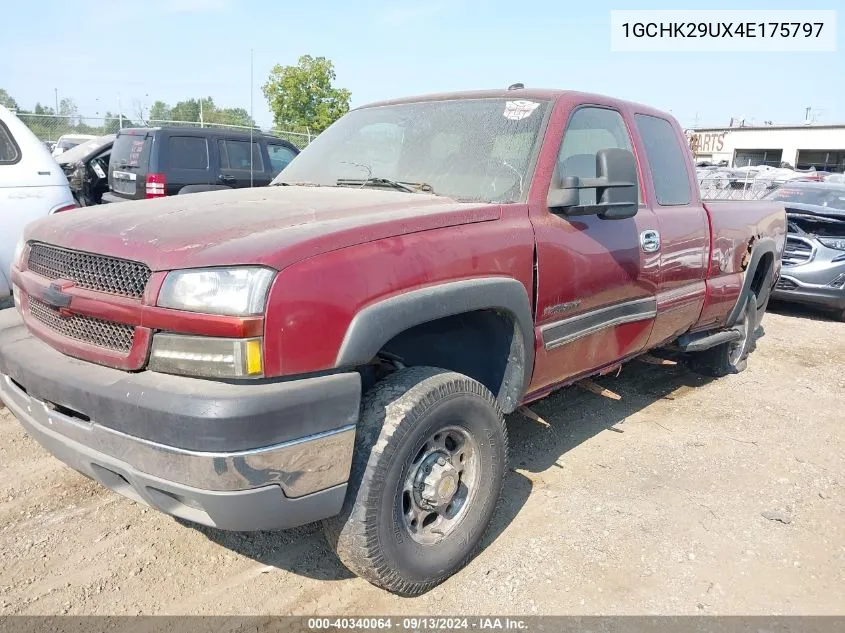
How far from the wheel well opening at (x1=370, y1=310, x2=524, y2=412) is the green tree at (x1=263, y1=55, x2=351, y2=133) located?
1449 centimetres

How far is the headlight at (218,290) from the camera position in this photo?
203 centimetres

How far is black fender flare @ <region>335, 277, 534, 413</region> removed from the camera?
221 cm

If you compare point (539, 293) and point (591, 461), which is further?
point (591, 461)

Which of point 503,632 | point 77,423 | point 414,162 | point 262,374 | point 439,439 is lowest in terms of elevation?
point 503,632

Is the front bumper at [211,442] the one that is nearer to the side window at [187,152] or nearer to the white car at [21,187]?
the white car at [21,187]

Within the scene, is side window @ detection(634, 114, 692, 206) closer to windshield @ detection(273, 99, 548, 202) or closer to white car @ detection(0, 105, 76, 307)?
windshield @ detection(273, 99, 548, 202)

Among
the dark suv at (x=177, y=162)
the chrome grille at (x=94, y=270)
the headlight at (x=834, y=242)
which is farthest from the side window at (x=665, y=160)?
the dark suv at (x=177, y=162)

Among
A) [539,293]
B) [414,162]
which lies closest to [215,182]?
[414,162]

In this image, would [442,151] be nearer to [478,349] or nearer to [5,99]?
[478,349]

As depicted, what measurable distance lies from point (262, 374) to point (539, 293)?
1.43 meters

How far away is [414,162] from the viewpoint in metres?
3.40

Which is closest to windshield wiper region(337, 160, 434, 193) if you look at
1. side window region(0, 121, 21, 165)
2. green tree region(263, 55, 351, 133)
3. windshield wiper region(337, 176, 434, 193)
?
windshield wiper region(337, 176, 434, 193)

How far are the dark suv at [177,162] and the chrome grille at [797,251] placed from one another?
6.72 m

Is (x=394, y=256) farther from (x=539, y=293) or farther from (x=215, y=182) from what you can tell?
(x=215, y=182)
